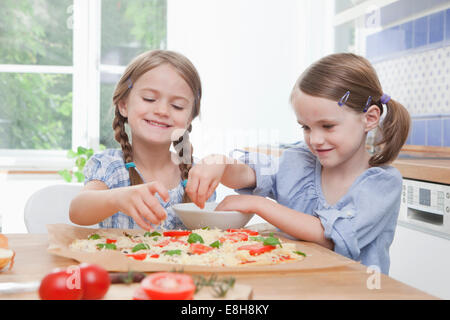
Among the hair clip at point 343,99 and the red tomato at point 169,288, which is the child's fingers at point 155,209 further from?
the hair clip at point 343,99

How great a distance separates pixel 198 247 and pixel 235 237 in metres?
0.14

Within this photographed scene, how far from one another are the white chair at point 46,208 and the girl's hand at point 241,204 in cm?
65

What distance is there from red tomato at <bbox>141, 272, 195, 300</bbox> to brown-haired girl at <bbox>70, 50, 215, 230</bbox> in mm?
820

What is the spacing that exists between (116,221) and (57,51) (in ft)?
7.93

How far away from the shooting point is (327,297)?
64 cm

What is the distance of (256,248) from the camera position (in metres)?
0.89

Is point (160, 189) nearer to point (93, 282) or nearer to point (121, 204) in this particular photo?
point (121, 204)

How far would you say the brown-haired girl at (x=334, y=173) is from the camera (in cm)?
112

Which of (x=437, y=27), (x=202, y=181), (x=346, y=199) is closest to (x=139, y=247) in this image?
(x=202, y=181)

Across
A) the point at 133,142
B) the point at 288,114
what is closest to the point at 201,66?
the point at 288,114

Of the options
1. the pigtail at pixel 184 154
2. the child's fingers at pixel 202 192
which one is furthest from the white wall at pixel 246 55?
the child's fingers at pixel 202 192

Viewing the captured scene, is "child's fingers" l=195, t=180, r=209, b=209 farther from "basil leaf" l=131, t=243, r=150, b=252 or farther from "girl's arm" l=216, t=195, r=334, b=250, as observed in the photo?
"basil leaf" l=131, t=243, r=150, b=252

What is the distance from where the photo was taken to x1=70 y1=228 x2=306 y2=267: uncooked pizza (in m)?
0.81

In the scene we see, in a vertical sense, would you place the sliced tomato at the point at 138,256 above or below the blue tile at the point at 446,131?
below
